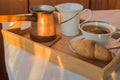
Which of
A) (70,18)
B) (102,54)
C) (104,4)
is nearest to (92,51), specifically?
(102,54)

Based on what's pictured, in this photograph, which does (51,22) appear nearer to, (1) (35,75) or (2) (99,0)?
(1) (35,75)

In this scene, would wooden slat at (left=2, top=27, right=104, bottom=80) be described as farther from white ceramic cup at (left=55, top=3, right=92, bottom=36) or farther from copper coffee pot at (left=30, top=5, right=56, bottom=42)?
white ceramic cup at (left=55, top=3, right=92, bottom=36)

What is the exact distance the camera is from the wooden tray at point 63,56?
71 cm

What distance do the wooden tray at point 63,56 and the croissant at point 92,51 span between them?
20mm

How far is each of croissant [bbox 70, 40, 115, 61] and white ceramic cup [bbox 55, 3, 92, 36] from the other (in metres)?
0.14

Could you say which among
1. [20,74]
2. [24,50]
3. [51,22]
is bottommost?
[20,74]

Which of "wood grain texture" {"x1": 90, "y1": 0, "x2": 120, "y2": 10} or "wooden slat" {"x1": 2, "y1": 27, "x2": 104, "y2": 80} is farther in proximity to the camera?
"wood grain texture" {"x1": 90, "y1": 0, "x2": 120, "y2": 10}

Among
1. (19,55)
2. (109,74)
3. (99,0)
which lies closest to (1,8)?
(99,0)

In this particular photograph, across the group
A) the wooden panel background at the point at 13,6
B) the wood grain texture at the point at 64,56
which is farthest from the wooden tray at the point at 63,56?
the wooden panel background at the point at 13,6

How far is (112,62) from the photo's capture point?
28.6 inches

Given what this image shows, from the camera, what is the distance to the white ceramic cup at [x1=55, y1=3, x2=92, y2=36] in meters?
0.89

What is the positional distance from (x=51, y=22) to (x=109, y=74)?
11.5 inches

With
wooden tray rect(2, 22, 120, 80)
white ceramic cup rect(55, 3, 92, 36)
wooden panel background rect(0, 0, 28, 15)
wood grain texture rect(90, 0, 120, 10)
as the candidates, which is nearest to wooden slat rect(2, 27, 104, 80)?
wooden tray rect(2, 22, 120, 80)

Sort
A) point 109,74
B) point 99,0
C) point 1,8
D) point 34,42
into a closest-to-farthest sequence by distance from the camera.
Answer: point 109,74
point 34,42
point 1,8
point 99,0
